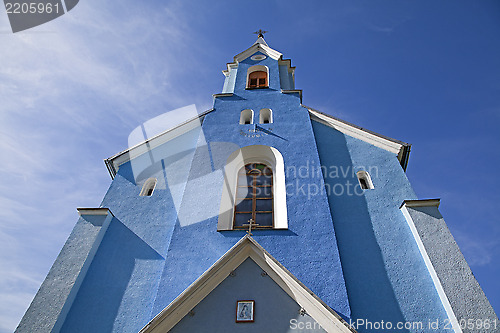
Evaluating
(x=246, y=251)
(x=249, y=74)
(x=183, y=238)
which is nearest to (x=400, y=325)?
(x=246, y=251)

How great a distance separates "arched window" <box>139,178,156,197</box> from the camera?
10297mm

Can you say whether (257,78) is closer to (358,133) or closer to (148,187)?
(358,133)

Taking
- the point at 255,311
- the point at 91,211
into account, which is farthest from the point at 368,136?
the point at 91,211

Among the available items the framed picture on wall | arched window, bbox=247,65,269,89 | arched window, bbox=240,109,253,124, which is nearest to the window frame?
arched window, bbox=240,109,253,124

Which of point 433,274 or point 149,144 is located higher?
point 149,144

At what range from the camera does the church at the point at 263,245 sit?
22.1 ft

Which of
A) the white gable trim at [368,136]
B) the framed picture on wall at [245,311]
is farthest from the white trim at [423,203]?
the framed picture on wall at [245,311]

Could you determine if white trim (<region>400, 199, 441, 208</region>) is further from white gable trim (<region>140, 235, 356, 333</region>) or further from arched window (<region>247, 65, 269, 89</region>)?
arched window (<region>247, 65, 269, 89</region>)

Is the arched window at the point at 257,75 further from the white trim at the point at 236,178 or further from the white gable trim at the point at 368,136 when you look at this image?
the white trim at the point at 236,178

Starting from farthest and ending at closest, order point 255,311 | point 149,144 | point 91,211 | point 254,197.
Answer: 1. point 149,144
2. point 254,197
3. point 91,211
4. point 255,311

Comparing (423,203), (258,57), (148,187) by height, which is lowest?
(423,203)

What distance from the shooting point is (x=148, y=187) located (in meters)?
10.6

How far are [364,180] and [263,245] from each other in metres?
3.80

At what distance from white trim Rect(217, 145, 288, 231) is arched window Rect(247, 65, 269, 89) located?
20.2 ft
